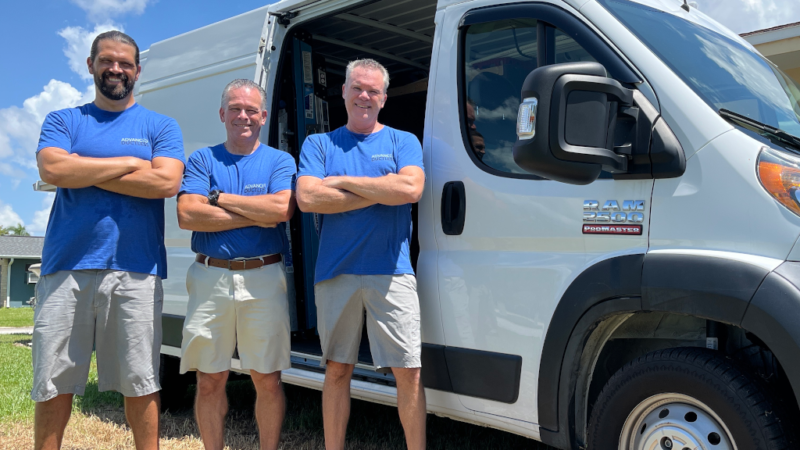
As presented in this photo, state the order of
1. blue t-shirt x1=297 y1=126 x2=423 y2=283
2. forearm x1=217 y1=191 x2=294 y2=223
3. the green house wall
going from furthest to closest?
1. the green house wall
2. forearm x1=217 y1=191 x2=294 y2=223
3. blue t-shirt x1=297 y1=126 x2=423 y2=283

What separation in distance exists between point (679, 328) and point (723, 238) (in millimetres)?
461

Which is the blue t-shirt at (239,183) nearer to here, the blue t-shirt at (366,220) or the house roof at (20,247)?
the blue t-shirt at (366,220)

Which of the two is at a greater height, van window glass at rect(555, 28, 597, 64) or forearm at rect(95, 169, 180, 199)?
van window glass at rect(555, 28, 597, 64)

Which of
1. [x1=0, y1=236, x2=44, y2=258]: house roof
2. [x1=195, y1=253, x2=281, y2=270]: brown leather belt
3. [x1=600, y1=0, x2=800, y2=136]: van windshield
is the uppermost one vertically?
[x1=600, y1=0, x2=800, y2=136]: van windshield

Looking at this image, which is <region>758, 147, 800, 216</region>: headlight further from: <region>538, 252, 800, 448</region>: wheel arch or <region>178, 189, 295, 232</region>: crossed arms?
<region>178, 189, 295, 232</region>: crossed arms

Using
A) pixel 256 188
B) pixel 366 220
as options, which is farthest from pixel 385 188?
pixel 256 188

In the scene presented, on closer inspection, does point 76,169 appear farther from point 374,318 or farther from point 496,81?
point 496,81

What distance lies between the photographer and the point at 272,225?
10.8ft

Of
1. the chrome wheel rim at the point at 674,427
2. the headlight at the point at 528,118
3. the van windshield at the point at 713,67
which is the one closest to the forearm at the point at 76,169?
the headlight at the point at 528,118

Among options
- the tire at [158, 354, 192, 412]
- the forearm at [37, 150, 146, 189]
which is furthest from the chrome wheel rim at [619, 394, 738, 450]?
the tire at [158, 354, 192, 412]

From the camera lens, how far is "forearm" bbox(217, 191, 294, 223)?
127 inches

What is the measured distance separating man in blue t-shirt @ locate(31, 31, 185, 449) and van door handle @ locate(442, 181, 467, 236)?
1.26m

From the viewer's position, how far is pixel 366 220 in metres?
3.08

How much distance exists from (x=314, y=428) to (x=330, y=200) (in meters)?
2.24
